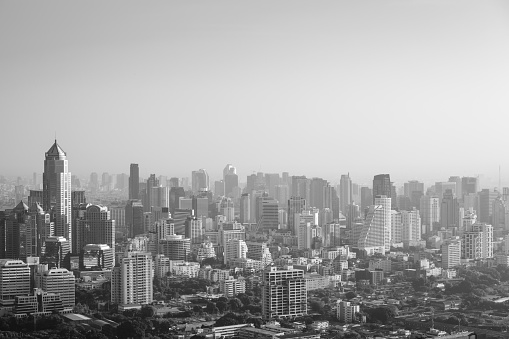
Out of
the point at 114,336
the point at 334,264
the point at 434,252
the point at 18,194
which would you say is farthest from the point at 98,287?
the point at 434,252

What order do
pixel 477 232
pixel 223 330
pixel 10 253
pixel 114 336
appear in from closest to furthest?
pixel 114 336 < pixel 223 330 < pixel 10 253 < pixel 477 232

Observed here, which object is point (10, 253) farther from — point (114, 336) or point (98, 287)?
point (114, 336)

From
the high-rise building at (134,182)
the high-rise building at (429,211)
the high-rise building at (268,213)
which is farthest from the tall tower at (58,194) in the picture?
the high-rise building at (429,211)

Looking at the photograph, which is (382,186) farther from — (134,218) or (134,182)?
(134,182)

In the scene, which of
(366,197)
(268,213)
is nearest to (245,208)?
(268,213)

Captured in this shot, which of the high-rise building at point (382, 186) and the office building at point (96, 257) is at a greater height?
the high-rise building at point (382, 186)

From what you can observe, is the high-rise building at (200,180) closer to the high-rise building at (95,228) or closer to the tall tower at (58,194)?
the high-rise building at (95,228)
